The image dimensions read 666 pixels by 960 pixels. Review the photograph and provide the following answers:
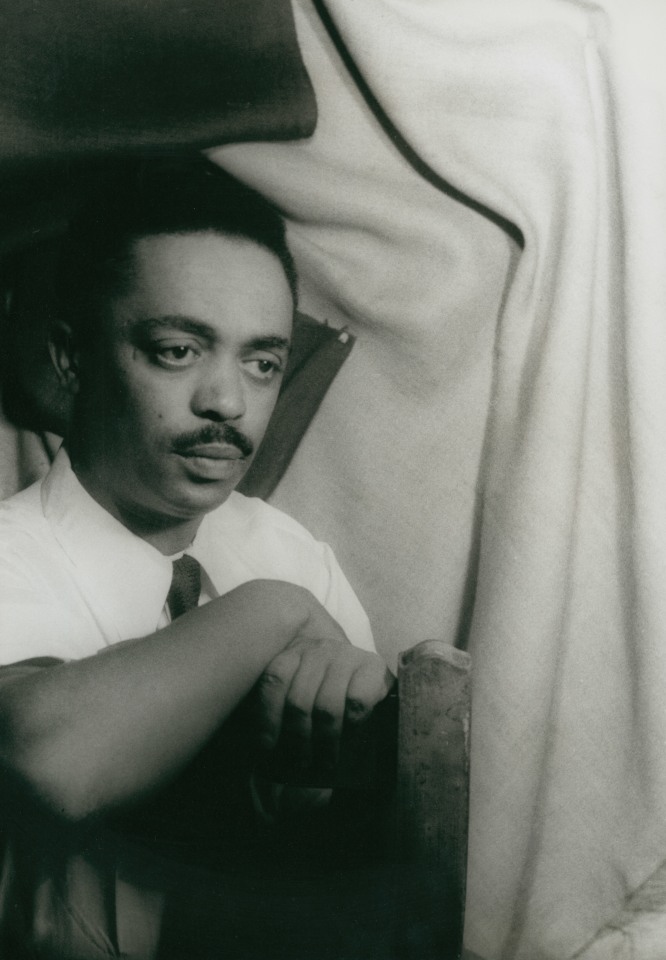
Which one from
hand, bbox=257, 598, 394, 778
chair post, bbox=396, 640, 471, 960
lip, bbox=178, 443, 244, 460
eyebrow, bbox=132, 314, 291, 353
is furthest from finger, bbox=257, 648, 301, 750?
eyebrow, bbox=132, 314, 291, 353

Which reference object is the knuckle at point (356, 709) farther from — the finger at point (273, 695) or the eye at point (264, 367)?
the eye at point (264, 367)

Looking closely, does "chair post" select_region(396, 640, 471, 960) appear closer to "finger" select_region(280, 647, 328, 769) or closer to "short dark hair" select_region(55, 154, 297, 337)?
"finger" select_region(280, 647, 328, 769)

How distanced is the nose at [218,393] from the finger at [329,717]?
294 millimetres

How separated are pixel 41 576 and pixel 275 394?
1.01 feet

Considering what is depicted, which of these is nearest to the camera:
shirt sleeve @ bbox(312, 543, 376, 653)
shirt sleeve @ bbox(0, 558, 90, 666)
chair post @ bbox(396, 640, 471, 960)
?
chair post @ bbox(396, 640, 471, 960)

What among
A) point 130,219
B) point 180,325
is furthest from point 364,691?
point 130,219

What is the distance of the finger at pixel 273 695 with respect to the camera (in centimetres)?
84

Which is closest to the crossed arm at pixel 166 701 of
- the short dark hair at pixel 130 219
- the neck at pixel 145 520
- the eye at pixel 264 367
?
the neck at pixel 145 520

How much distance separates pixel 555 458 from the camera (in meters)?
1.00

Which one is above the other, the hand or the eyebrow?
the eyebrow

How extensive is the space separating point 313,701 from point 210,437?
30 centimetres

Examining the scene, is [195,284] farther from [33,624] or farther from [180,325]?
[33,624]

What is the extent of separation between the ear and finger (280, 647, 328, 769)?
387mm

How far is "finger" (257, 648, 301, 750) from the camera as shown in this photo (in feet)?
2.76
